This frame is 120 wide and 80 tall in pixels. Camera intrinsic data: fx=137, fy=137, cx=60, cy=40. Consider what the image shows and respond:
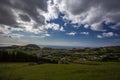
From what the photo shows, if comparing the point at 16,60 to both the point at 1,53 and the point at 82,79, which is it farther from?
the point at 82,79

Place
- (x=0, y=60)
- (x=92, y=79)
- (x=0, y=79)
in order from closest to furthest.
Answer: (x=0, y=79) → (x=92, y=79) → (x=0, y=60)

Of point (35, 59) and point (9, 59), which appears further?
point (35, 59)

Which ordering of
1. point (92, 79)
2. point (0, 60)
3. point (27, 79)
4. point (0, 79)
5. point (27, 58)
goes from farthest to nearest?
point (27, 58) → point (0, 60) → point (92, 79) → point (27, 79) → point (0, 79)

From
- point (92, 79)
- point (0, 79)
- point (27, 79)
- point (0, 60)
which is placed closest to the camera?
point (0, 79)

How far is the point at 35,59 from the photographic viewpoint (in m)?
119

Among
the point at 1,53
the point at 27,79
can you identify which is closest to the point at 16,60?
the point at 1,53

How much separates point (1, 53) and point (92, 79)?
79.1 meters

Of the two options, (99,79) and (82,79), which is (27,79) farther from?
(99,79)

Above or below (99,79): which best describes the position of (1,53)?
above

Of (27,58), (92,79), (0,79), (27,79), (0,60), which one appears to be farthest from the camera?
(27,58)

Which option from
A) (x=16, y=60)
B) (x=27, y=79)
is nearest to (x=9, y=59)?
(x=16, y=60)

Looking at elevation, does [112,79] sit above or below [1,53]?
below

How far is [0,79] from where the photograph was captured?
35469 mm

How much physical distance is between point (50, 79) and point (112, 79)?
22737mm
